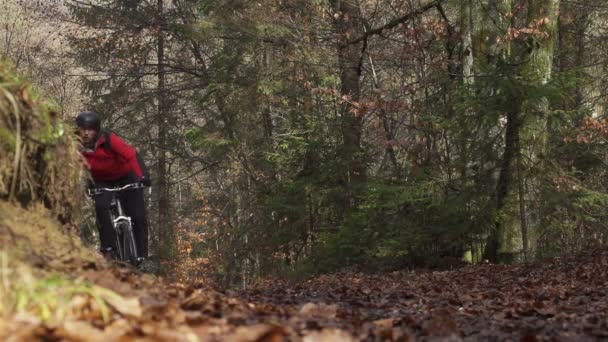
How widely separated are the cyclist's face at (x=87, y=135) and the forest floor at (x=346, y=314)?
2771 millimetres

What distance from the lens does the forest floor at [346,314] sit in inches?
94.3

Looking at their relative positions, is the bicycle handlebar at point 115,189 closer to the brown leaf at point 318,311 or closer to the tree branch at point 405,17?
the brown leaf at point 318,311

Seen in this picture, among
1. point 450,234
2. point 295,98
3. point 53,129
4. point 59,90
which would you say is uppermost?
point 59,90

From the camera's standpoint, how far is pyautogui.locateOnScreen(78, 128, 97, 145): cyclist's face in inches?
280

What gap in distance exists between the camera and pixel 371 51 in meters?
17.5

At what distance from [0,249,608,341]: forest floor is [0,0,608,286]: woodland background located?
2404 millimetres

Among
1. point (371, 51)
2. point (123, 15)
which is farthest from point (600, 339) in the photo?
point (123, 15)

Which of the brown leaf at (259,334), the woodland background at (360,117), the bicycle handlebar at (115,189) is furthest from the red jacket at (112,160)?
the brown leaf at (259,334)

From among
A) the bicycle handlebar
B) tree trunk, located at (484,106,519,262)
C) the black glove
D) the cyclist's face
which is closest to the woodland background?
tree trunk, located at (484,106,519,262)

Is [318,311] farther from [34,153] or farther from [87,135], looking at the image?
[87,135]

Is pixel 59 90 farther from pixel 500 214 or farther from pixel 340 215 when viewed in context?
pixel 500 214

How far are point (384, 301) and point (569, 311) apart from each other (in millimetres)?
1716

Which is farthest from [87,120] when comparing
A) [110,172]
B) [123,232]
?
[123,232]

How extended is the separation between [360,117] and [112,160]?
8.29 metres
